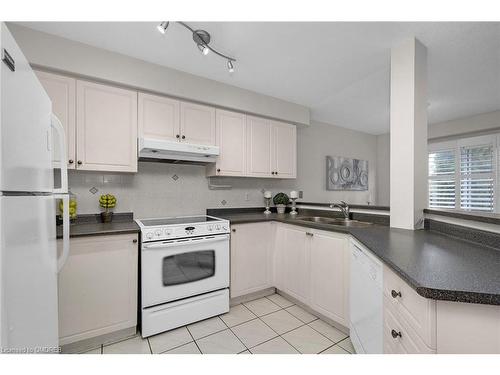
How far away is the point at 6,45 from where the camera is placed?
0.63 meters

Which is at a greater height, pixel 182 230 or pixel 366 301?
pixel 182 230

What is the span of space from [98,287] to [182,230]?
0.70m

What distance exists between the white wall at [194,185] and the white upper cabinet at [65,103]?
0.33m

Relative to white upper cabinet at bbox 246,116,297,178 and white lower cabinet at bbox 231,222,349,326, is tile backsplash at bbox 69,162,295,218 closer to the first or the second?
white upper cabinet at bbox 246,116,297,178

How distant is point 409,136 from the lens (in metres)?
1.72

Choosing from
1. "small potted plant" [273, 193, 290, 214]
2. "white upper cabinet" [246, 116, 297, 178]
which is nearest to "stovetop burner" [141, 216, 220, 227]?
"white upper cabinet" [246, 116, 297, 178]

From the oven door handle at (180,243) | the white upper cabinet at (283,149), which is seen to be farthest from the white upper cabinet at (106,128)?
the white upper cabinet at (283,149)

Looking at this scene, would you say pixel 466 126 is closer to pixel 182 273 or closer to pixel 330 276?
pixel 330 276

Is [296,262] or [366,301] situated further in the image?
[296,262]

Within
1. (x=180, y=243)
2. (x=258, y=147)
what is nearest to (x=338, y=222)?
(x=258, y=147)

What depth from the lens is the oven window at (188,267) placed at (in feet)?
6.10

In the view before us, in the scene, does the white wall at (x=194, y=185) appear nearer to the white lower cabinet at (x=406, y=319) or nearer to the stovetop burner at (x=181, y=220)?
the stovetop burner at (x=181, y=220)

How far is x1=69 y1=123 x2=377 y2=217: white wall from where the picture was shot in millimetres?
2162
